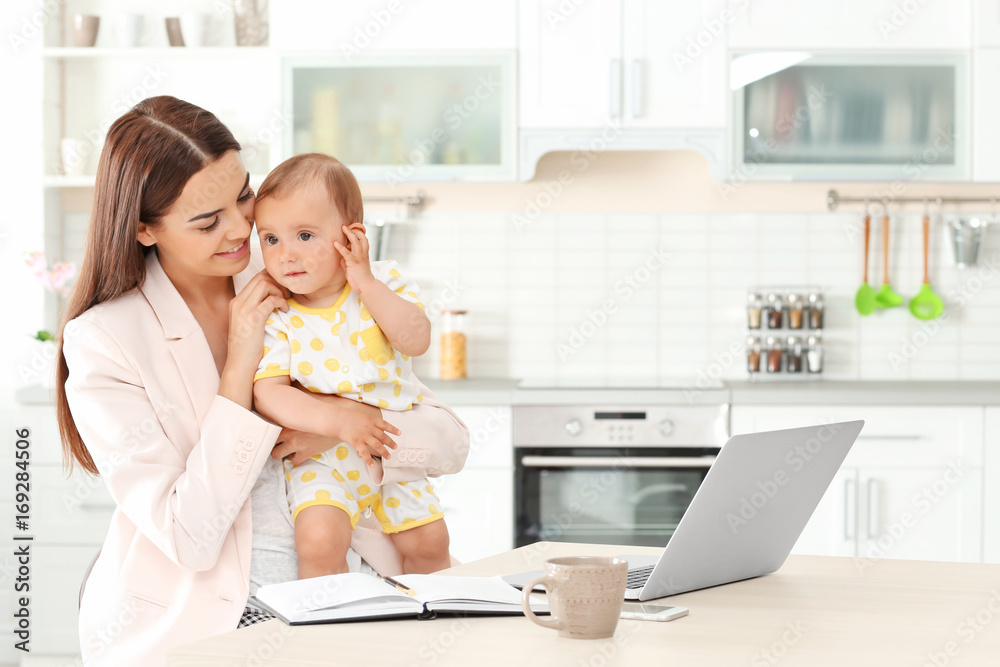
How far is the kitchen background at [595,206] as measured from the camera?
302 cm

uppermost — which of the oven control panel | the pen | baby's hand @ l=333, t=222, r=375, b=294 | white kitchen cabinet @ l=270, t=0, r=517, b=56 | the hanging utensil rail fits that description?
white kitchen cabinet @ l=270, t=0, r=517, b=56

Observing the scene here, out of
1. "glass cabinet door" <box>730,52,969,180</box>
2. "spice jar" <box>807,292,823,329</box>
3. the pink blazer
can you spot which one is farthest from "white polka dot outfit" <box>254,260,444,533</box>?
"spice jar" <box>807,292,823,329</box>

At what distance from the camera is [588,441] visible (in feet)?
9.90

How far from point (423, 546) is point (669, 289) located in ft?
7.22

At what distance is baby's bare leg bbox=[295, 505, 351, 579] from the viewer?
1.38 m

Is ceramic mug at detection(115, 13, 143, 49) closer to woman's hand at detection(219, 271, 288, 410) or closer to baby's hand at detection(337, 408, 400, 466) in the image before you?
woman's hand at detection(219, 271, 288, 410)

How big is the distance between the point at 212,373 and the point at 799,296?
8.16 feet

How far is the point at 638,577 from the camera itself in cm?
123

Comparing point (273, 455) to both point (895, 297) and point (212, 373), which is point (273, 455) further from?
point (895, 297)

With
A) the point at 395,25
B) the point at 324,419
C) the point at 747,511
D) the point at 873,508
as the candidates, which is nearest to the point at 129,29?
the point at 395,25

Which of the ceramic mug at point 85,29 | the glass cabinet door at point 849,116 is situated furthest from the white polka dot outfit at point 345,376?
the ceramic mug at point 85,29

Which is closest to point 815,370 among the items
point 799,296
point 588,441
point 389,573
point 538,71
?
point 799,296

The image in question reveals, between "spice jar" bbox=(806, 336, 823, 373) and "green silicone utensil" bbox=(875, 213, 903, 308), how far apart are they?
0.84 ft

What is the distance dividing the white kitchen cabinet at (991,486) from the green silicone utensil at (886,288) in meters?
0.62
